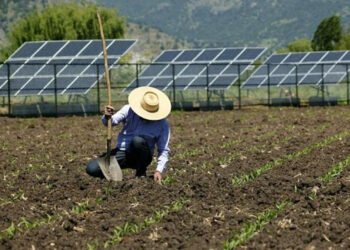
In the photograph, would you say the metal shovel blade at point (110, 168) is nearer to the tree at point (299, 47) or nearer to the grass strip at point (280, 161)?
the grass strip at point (280, 161)

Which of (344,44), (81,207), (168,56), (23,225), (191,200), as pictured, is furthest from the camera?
(344,44)

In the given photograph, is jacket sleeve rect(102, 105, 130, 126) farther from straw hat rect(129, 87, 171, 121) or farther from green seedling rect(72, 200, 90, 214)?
green seedling rect(72, 200, 90, 214)

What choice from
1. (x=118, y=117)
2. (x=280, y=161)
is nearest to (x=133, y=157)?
(x=118, y=117)

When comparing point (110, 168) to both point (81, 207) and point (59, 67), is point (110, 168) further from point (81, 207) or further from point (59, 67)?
point (59, 67)

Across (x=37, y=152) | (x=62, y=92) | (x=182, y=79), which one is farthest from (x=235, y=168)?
(x=182, y=79)

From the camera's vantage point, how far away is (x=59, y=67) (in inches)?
1260

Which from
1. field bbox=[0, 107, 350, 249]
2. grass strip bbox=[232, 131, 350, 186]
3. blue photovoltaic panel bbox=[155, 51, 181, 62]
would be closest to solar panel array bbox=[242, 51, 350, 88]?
blue photovoltaic panel bbox=[155, 51, 181, 62]

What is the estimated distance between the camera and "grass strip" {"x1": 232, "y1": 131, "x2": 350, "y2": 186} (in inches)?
450

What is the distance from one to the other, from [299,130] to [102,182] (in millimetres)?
11038

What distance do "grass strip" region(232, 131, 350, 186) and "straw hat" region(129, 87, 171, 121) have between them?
1273 mm

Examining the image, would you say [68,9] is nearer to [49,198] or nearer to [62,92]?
[62,92]

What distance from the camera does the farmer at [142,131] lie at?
10.5 meters

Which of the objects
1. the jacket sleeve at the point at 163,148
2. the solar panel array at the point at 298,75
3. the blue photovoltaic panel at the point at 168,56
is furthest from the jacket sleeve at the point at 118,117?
A: the blue photovoltaic panel at the point at 168,56

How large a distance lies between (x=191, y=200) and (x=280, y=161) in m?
4.56
